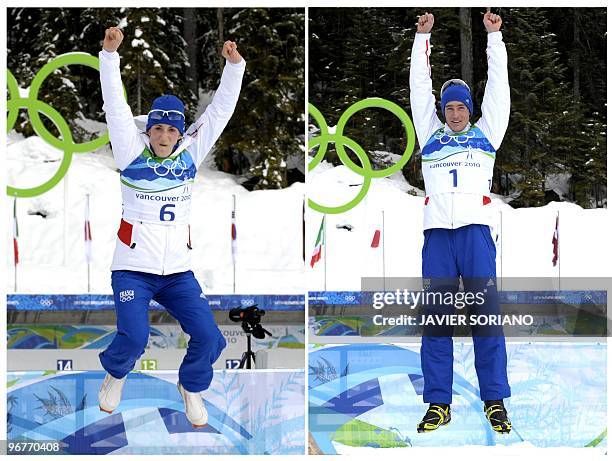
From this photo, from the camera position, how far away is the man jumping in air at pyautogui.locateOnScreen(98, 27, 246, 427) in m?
6.24

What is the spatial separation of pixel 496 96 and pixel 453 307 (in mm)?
1293

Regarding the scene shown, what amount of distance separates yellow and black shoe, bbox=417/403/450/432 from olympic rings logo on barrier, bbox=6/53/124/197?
8.50 ft

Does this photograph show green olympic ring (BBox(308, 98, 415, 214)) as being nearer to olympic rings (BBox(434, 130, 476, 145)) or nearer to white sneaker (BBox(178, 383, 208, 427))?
olympic rings (BBox(434, 130, 476, 145))

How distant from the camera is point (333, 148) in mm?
6770

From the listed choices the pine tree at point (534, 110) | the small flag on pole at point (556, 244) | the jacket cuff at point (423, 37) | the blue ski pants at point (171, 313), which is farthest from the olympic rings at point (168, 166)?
the small flag on pole at point (556, 244)

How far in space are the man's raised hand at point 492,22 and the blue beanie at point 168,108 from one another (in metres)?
1.90

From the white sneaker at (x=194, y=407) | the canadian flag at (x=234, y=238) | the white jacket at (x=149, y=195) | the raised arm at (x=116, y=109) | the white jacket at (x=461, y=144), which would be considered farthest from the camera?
the canadian flag at (x=234, y=238)

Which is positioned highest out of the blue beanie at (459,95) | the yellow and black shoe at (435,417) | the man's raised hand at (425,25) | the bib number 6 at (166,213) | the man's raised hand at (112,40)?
the man's raised hand at (425,25)

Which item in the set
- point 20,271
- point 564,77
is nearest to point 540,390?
point 564,77

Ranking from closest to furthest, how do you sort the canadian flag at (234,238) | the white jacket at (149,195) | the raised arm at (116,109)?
the raised arm at (116,109) < the white jacket at (149,195) < the canadian flag at (234,238)

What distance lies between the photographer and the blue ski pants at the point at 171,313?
6.26 meters

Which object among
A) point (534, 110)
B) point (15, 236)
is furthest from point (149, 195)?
point (534, 110)

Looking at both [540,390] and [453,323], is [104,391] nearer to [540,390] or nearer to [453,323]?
[453,323]

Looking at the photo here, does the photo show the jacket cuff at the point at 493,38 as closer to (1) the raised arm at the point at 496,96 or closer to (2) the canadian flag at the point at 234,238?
(1) the raised arm at the point at 496,96
